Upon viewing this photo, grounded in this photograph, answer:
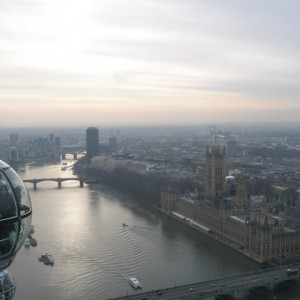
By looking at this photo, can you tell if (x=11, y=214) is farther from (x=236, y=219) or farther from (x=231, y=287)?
(x=236, y=219)

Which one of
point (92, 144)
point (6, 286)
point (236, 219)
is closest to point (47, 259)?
point (236, 219)

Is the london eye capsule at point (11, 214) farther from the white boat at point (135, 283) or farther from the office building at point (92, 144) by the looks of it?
the office building at point (92, 144)

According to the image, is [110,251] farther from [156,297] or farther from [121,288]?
[156,297]

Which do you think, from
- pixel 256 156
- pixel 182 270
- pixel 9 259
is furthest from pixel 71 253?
pixel 256 156

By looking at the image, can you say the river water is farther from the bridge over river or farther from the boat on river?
the bridge over river

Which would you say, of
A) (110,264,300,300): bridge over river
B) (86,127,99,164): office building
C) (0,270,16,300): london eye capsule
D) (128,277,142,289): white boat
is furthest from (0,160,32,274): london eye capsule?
(86,127,99,164): office building

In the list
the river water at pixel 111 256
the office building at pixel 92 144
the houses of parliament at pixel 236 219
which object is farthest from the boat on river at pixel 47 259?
the office building at pixel 92 144
